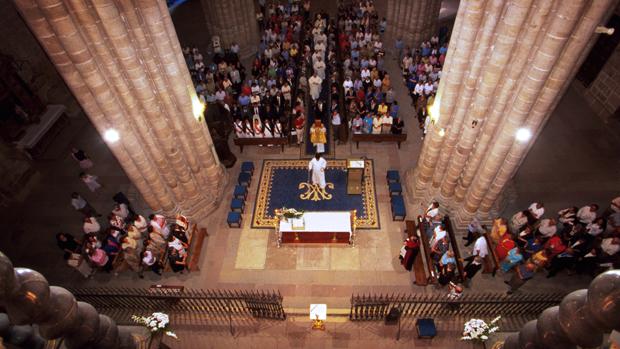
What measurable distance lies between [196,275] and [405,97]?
12.4m

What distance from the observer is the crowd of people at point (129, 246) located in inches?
422

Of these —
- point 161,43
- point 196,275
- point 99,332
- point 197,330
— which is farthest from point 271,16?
point 99,332

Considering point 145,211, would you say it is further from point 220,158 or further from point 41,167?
point 41,167

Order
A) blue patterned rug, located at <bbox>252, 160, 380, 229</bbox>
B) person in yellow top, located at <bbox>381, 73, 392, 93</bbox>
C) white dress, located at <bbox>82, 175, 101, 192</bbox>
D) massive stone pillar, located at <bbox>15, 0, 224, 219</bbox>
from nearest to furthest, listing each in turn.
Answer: massive stone pillar, located at <bbox>15, 0, 224, 219</bbox> < blue patterned rug, located at <bbox>252, 160, 380, 229</bbox> < white dress, located at <bbox>82, 175, 101, 192</bbox> < person in yellow top, located at <bbox>381, 73, 392, 93</bbox>

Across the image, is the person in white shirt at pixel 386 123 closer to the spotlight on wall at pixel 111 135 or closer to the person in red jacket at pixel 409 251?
the person in red jacket at pixel 409 251

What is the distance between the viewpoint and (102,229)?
41.3 ft

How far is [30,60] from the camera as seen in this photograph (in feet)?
52.5

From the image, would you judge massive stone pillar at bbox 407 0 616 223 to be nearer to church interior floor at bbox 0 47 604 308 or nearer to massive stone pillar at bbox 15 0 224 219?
church interior floor at bbox 0 47 604 308

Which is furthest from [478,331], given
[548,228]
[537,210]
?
[537,210]

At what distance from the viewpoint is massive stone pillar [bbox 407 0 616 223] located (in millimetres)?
7320

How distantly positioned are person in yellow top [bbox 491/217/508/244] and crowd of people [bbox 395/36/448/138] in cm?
A: 507

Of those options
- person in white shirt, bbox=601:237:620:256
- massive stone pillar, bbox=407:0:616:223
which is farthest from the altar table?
person in white shirt, bbox=601:237:620:256

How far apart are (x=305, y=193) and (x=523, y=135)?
7.28m

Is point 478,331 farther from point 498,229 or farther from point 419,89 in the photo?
point 419,89
